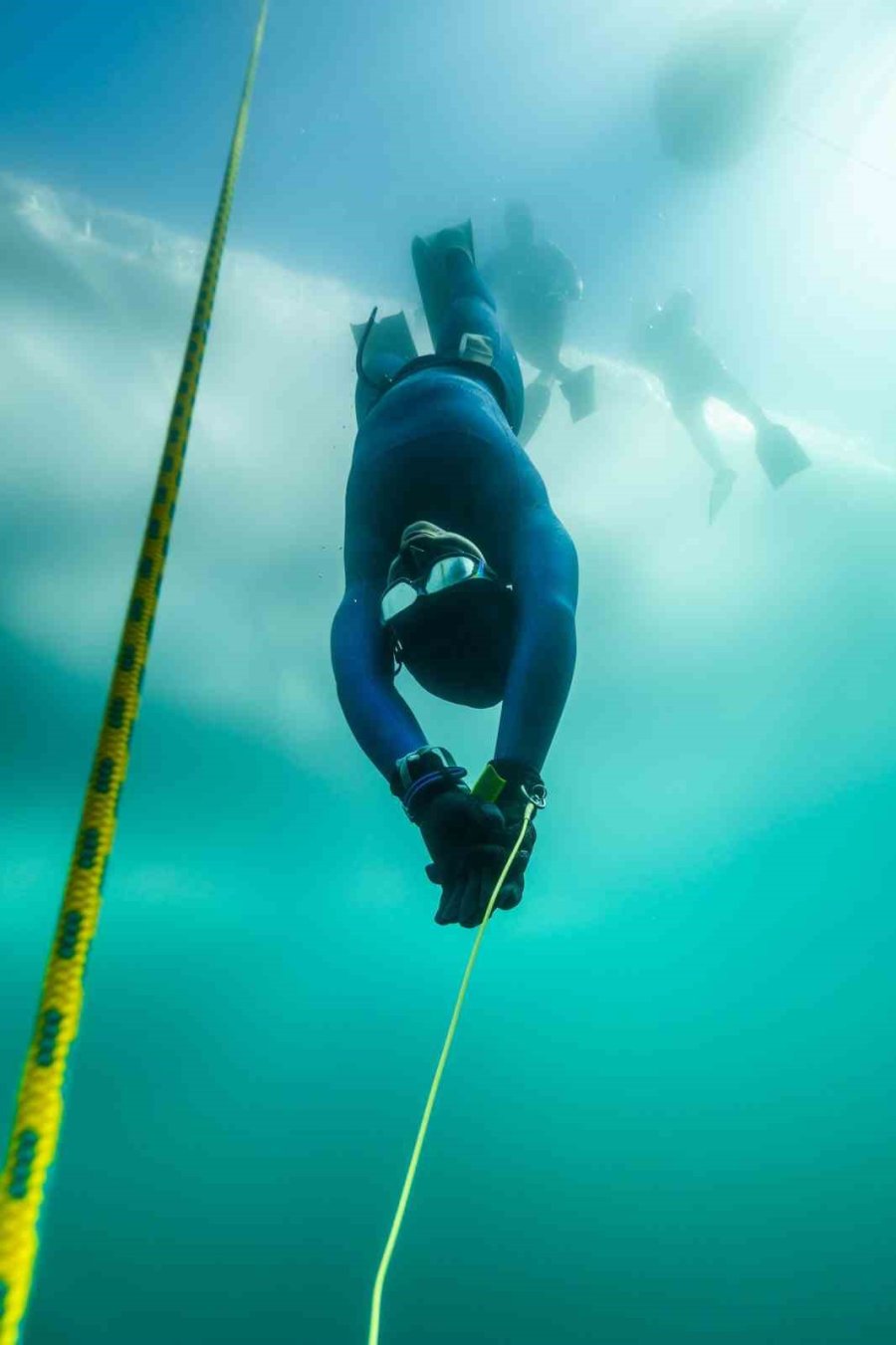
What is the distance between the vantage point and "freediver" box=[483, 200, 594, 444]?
Answer: 9.01 metres

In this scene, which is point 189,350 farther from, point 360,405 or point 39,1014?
point 360,405

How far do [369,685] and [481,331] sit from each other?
8.94 feet

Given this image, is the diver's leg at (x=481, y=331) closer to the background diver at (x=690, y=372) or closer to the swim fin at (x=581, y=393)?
the swim fin at (x=581, y=393)

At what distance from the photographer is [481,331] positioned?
377 centimetres

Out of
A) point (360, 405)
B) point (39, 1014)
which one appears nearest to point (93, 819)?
point (39, 1014)

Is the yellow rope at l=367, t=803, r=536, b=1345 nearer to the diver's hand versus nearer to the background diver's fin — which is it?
the diver's hand

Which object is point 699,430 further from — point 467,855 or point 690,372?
point 467,855

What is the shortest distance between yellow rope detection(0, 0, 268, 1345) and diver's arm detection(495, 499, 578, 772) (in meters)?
1.16

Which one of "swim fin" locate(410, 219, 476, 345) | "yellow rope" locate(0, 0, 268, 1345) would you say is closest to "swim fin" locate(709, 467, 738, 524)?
"swim fin" locate(410, 219, 476, 345)

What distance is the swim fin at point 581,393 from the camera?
862 centimetres

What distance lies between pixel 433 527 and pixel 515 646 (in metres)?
0.61

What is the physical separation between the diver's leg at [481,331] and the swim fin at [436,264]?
0.37 m

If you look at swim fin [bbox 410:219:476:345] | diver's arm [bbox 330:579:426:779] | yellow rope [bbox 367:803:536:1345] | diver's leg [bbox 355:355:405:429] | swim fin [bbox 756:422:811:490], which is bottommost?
yellow rope [bbox 367:803:536:1345]

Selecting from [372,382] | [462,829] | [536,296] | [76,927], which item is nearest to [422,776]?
[462,829]
